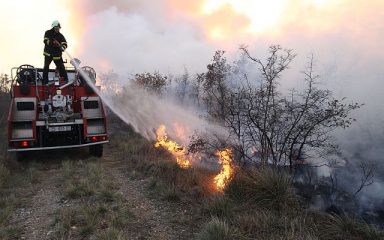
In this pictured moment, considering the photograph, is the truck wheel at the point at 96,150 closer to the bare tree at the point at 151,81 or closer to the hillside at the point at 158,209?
the hillside at the point at 158,209

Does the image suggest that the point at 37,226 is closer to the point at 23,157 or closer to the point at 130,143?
the point at 23,157

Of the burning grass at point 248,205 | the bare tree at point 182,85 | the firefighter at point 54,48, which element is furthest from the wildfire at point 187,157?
the bare tree at point 182,85

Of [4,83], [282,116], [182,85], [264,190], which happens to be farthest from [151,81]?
[4,83]

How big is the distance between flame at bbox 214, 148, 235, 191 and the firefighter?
17.5ft

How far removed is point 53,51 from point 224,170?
652cm

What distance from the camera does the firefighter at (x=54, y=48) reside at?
11.3 m

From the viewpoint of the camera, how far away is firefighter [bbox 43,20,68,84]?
37.2ft

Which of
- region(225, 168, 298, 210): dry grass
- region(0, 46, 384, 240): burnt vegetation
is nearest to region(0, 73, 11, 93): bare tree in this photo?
region(0, 46, 384, 240): burnt vegetation

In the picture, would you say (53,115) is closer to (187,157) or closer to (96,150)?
(96,150)

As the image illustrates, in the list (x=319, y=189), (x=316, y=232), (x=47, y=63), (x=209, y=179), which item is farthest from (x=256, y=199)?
(x=47, y=63)

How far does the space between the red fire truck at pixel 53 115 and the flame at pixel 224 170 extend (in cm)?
335

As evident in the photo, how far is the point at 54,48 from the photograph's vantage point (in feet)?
37.9

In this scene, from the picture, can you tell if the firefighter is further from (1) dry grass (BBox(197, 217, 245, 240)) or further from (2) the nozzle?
(1) dry grass (BBox(197, 217, 245, 240))

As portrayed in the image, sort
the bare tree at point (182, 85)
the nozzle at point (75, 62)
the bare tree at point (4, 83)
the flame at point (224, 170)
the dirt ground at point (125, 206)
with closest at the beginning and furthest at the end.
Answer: the dirt ground at point (125, 206) < the flame at point (224, 170) < the nozzle at point (75, 62) < the bare tree at point (182, 85) < the bare tree at point (4, 83)
